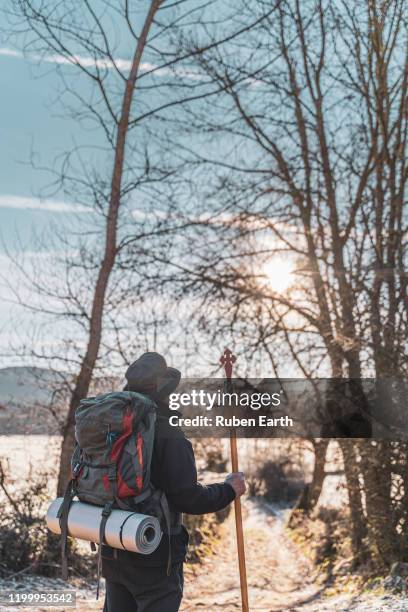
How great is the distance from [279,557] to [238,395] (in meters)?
4.70

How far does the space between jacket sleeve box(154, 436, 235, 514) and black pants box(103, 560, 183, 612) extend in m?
0.36

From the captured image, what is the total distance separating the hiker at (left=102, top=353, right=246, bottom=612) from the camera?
138 inches

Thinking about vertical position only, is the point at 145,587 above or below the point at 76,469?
below

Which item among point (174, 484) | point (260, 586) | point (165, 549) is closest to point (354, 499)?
point (260, 586)

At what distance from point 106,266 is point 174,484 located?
22.0 ft

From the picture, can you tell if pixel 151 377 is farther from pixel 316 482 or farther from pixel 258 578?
pixel 316 482

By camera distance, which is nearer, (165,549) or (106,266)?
(165,549)

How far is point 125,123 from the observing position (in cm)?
1012

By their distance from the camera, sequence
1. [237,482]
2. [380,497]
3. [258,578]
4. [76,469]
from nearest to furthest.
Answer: [76,469] < [237,482] < [380,497] < [258,578]

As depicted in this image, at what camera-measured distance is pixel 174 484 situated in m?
3.51

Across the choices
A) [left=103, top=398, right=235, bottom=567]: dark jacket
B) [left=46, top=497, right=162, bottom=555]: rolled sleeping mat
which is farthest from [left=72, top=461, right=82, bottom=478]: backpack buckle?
[left=103, top=398, right=235, bottom=567]: dark jacket

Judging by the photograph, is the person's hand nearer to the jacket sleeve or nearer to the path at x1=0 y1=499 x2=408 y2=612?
the jacket sleeve

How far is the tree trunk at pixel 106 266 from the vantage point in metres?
9.66

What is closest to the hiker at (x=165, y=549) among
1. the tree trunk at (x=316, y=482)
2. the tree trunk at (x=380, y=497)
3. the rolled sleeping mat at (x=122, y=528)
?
the rolled sleeping mat at (x=122, y=528)
